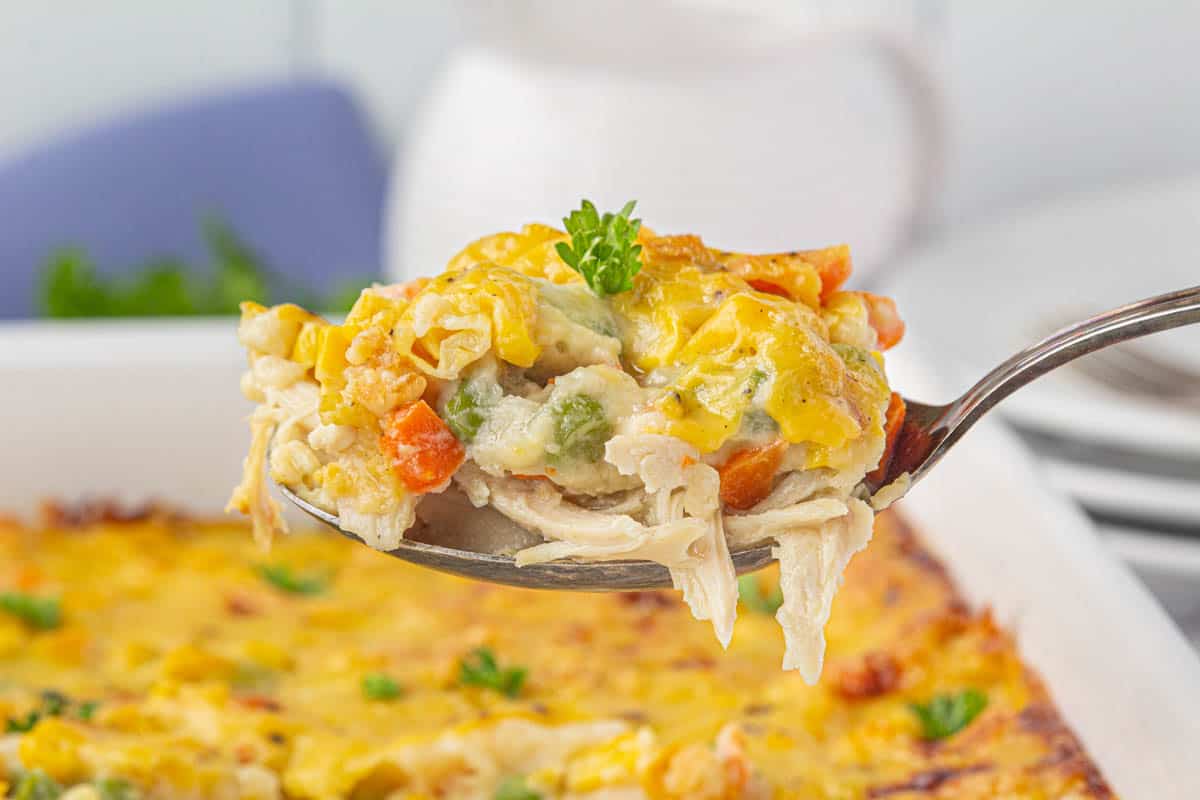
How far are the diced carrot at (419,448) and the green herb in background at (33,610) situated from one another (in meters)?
1.21

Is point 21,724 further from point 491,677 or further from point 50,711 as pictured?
point 491,677

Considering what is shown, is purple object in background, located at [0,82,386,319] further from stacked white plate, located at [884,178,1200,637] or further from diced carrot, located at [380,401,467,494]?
diced carrot, located at [380,401,467,494]

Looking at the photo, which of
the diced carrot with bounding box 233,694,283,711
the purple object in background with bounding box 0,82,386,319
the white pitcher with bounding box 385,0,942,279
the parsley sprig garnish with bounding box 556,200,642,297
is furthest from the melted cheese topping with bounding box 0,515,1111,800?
the purple object in background with bounding box 0,82,386,319

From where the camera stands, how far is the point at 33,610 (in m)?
2.40

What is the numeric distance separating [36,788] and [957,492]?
1.48 m

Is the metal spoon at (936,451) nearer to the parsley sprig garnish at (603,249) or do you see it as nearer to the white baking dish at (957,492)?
the parsley sprig garnish at (603,249)

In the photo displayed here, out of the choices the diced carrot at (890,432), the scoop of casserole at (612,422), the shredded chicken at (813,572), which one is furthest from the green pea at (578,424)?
the diced carrot at (890,432)

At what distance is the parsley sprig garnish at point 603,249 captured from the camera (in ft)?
4.82

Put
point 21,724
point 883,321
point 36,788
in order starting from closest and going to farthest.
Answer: point 883,321 → point 36,788 → point 21,724

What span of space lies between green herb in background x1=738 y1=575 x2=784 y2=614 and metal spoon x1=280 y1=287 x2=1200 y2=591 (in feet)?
3.08

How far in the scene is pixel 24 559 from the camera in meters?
2.65

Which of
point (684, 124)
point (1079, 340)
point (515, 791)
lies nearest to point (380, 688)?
point (515, 791)

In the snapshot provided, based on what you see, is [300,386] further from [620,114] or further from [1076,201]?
[1076,201]

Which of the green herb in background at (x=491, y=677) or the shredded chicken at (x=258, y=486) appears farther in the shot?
the green herb in background at (x=491, y=677)
